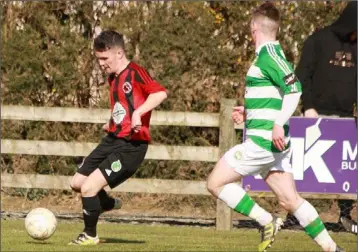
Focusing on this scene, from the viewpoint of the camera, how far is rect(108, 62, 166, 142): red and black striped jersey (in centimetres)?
956

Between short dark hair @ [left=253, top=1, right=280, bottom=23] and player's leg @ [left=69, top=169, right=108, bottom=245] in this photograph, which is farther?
player's leg @ [left=69, top=169, right=108, bottom=245]

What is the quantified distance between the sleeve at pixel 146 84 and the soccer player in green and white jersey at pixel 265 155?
1.36 meters

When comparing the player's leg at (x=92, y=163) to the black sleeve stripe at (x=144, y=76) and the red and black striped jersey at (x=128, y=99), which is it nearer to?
the red and black striped jersey at (x=128, y=99)

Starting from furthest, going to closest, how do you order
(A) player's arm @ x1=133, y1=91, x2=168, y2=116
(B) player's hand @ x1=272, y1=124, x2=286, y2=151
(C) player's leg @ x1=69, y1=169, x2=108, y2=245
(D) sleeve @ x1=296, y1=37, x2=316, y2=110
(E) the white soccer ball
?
(D) sleeve @ x1=296, y1=37, x2=316, y2=110 → (C) player's leg @ x1=69, y1=169, x2=108, y2=245 → (E) the white soccer ball → (A) player's arm @ x1=133, y1=91, x2=168, y2=116 → (B) player's hand @ x1=272, y1=124, x2=286, y2=151

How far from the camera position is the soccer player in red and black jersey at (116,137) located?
9531 millimetres

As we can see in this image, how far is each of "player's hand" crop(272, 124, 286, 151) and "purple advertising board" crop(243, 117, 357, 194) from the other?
454cm

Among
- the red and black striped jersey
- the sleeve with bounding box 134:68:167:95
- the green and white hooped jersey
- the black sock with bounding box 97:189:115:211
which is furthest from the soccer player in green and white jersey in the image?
the black sock with bounding box 97:189:115:211

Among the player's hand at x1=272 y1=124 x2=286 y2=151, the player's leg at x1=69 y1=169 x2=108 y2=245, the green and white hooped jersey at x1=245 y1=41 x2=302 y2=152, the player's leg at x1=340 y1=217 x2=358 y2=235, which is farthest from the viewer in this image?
the player's leg at x1=340 y1=217 x2=358 y2=235

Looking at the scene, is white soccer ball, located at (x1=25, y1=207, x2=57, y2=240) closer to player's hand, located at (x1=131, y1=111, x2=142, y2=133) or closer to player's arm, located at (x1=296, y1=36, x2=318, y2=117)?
player's hand, located at (x1=131, y1=111, x2=142, y2=133)

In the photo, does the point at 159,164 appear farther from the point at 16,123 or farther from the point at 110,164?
the point at 110,164

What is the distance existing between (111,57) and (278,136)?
230 cm

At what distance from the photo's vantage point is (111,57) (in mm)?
9578

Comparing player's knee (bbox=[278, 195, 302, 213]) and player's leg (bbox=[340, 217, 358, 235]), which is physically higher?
player's knee (bbox=[278, 195, 302, 213])

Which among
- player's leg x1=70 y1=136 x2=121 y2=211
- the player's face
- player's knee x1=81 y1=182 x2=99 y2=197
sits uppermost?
the player's face
